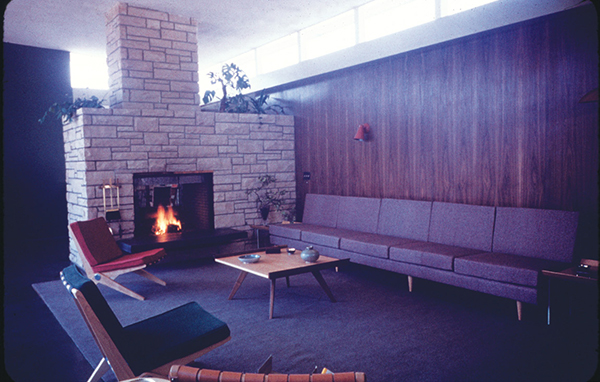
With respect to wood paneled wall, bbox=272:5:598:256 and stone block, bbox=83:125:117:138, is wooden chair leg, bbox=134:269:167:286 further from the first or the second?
wood paneled wall, bbox=272:5:598:256

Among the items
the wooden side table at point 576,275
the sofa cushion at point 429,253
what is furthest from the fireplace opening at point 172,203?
the wooden side table at point 576,275

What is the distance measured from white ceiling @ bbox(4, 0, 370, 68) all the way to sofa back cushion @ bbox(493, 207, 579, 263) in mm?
3450

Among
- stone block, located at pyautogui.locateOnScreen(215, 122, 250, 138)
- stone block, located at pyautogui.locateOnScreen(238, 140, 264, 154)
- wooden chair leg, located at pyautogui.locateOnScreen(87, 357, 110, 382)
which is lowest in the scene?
wooden chair leg, located at pyautogui.locateOnScreen(87, 357, 110, 382)

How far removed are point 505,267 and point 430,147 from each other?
76.9 inches

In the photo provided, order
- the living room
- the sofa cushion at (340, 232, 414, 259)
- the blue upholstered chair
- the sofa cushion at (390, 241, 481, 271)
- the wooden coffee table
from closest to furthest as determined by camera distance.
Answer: the blue upholstered chair < the living room < the wooden coffee table < the sofa cushion at (390, 241, 481, 271) < the sofa cushion at (340, 232, 414, 259)

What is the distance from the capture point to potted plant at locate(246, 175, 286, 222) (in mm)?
6629

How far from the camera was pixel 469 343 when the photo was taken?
3.03m

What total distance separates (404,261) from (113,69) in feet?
15.4

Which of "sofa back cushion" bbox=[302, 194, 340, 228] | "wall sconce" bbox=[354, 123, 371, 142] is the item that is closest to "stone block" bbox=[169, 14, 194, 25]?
"wall sconce" bbox=[354, 123, 371, 142]

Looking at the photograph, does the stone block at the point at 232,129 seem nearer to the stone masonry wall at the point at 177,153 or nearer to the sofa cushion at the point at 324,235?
the stone masonry wall at the point at 177,153

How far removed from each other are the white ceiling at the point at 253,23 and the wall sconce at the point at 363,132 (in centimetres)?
89

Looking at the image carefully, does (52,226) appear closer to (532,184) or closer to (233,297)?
(233,297)

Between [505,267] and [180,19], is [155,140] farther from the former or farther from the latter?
[505,267]

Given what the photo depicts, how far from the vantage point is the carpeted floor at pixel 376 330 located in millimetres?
2695
